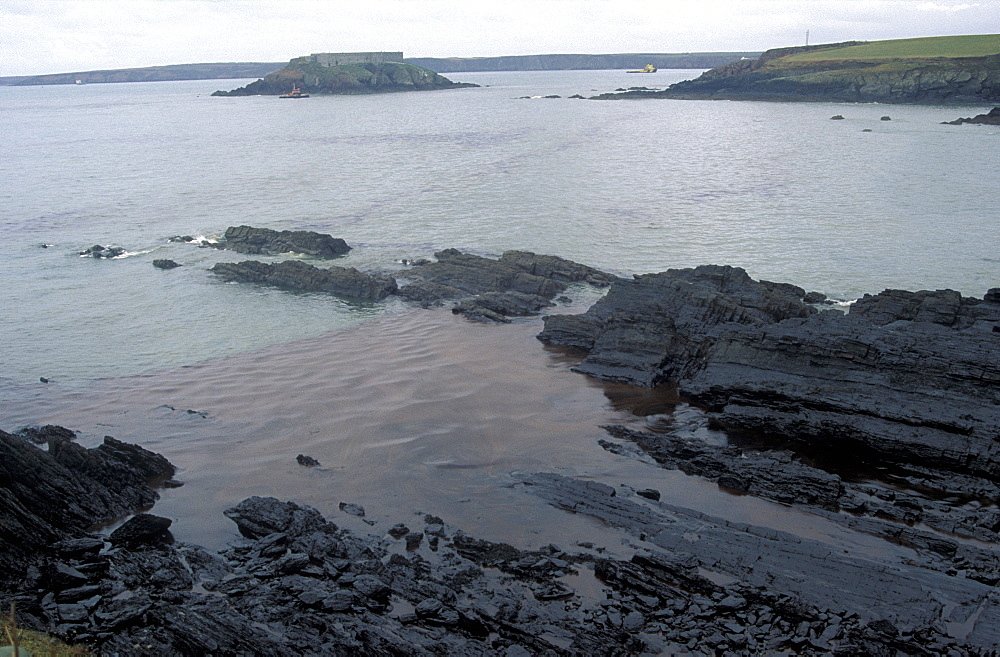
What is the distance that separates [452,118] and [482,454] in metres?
99.9

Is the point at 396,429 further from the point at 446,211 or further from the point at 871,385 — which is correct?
the point at 446,211

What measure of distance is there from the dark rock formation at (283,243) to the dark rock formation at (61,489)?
1901 cm

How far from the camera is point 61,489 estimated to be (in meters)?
12.2

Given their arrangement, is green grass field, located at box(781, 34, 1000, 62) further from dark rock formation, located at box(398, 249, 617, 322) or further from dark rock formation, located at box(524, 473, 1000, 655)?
dark rock formation, located at box(524, 473, 1000, 655)

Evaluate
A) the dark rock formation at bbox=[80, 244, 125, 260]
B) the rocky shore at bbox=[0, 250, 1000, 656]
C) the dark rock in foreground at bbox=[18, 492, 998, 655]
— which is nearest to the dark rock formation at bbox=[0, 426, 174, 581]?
the rocky shore at bbox=[0, 250, 1000, 656]

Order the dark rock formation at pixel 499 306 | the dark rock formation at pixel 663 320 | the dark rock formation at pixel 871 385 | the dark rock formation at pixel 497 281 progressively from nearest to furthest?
1. the dark rock formation at pixel 871 385
2. the dark rock formation at pixel 663 320
3. the dark rock formation at pixel 499 306
4. the dark rock formation at pixel 497 281

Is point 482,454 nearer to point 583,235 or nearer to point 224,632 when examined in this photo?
point 224,632

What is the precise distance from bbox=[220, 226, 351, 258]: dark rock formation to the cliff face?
158957 mm

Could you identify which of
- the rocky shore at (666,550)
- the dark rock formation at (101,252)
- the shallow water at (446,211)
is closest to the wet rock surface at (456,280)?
the shallow water at (446,211)

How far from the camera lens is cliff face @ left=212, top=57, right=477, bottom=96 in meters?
183

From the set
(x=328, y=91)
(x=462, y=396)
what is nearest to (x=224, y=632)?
(x=462, y=396)

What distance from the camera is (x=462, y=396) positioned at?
17906 mm

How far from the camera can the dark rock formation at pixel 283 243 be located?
32344mm

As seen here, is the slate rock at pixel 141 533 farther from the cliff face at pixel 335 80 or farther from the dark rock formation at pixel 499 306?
the cliff face at pixel 335 80
